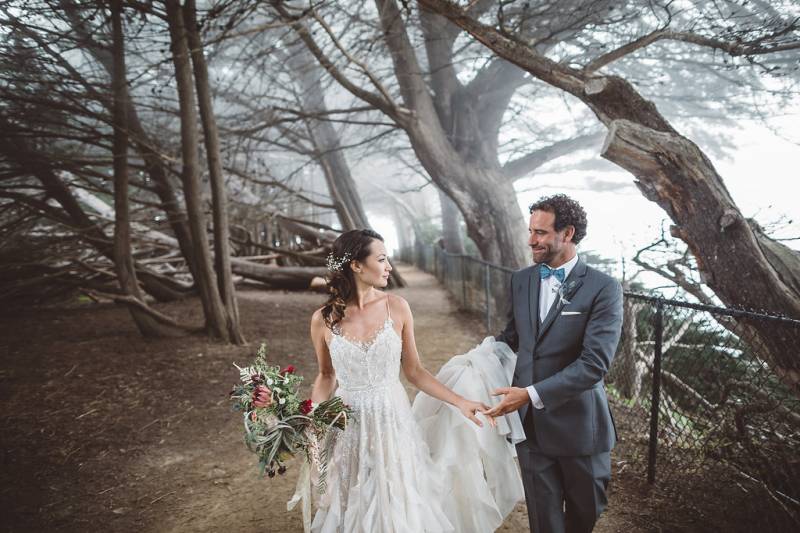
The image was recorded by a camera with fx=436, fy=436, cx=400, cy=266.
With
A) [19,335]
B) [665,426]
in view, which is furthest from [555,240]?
[19,335]

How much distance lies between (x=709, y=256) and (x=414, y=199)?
33.2 m

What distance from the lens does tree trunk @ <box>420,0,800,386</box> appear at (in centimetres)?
335

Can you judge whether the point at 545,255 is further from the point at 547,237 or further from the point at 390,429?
the point at 390,429

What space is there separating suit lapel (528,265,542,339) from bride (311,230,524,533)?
1.56ft

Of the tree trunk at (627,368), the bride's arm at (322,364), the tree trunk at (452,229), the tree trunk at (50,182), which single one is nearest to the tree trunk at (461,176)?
the tree trunk at (627,368)

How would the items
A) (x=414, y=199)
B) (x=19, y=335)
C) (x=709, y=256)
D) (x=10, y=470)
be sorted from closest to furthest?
1. (x=709, y=256)
2. (x=10, y=470)
3. (x=19, y=335)
4. (x=414, y=199)

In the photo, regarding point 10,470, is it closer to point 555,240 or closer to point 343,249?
point 343,249

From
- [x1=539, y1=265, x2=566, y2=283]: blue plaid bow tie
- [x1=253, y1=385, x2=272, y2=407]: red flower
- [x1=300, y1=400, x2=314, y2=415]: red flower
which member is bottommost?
[x1=300, y1=400, x2=314, y2=415]: red flower

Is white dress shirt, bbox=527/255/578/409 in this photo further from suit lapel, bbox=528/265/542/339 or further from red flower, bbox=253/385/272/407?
red flower, bbox=253/385/272/407

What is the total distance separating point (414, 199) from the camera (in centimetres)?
3638

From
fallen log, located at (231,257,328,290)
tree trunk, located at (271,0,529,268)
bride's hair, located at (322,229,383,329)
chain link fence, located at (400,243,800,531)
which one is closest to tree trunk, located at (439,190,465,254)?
fallen log, located at (231,257,328,290)

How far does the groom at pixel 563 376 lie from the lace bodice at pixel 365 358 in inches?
26.7

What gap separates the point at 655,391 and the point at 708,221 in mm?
1485

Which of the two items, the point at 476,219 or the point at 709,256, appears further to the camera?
the point at 476,219
